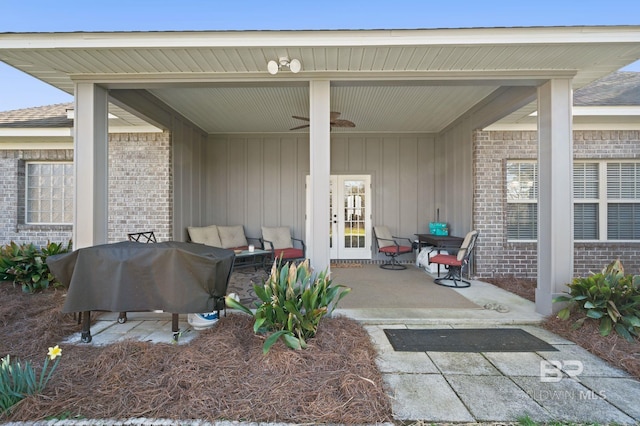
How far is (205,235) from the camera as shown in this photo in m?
6.43

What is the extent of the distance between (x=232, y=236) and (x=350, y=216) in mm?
2705

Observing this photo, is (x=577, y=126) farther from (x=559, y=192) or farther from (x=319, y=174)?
(x=319, y=174)

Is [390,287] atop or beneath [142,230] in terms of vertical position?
beneath

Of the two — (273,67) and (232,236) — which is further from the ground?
(273,67)

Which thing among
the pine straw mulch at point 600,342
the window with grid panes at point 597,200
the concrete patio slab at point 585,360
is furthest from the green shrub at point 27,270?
the window with grid panes at point 597,200

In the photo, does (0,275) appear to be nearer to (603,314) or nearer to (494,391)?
(494,391)

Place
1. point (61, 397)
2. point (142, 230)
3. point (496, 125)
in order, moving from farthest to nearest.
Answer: point (142, 230), point (496, 125), point (61, 397)

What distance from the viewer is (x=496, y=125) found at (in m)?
5.55

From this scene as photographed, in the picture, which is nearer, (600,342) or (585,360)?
(585,360)

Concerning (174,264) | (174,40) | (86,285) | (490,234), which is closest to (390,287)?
(490,234)

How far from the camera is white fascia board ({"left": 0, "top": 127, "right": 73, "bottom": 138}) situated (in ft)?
19.4

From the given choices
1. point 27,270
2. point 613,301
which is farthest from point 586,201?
point 27,270

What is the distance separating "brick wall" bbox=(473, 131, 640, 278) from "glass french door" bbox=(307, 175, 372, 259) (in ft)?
8.11

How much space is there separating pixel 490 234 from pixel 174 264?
5191 millimetres
